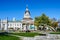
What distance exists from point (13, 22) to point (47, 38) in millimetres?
102708

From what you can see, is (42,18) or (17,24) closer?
(42,18)

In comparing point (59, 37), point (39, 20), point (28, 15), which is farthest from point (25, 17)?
point (59, 37)

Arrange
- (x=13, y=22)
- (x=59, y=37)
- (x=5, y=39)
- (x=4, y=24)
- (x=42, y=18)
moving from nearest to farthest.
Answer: (x=5, y=39) < (x=59, y=37) < (x=42, y=18) < (x=4, y=24) < (x=13, y=22)

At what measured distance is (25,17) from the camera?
125 metres

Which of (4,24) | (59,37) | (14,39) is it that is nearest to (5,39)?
(14,39)

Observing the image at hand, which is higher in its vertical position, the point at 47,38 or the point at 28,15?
the point at 28,15

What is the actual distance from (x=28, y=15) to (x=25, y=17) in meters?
2.27

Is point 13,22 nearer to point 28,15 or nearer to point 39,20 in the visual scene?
point 28,15

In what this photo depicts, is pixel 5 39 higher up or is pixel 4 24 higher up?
pixel 4 24

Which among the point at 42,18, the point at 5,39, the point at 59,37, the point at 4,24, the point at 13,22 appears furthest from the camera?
the point at 13,22

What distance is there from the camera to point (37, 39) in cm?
1925

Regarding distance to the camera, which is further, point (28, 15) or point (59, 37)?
point (28, 15)

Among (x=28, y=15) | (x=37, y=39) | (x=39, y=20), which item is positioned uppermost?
(x=28, y=15)

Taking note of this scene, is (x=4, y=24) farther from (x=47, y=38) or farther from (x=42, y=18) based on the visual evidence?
(x=47, y=38)
